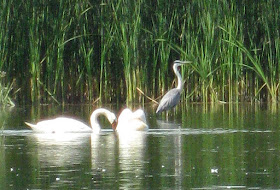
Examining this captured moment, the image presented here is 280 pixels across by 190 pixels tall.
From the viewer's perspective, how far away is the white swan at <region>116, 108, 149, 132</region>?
37.1 ft

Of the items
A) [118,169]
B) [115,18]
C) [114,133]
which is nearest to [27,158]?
[118,169]

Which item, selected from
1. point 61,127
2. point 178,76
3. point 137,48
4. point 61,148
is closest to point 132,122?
point 61,127

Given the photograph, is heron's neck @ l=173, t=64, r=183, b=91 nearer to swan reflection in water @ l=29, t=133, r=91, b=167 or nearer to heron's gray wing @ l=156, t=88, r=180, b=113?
Result: heron's gray wing @ l=156, t=88, r=180, b=113

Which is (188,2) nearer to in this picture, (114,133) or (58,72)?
(58,72)

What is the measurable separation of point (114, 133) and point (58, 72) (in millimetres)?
5172

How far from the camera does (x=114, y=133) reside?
36.8 ft

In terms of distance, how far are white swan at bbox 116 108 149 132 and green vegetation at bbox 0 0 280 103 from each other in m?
4.23

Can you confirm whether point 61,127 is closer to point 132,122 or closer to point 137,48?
point 132,122

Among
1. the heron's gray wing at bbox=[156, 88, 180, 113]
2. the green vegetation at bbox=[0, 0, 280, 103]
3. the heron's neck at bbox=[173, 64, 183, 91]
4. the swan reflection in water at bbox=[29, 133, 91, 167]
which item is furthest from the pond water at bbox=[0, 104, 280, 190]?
the green vegetation at bbox=[0, 0, 280, 103]

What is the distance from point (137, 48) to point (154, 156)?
7879mm

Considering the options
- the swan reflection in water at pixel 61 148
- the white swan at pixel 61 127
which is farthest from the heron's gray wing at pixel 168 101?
the swan reflection in water at pixel 61 148

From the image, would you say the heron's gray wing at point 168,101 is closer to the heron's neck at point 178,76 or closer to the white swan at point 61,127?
the heron's neck at point 178,76

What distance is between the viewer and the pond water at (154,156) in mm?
6816

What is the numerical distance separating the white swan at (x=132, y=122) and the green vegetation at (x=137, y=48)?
4.23 metres
